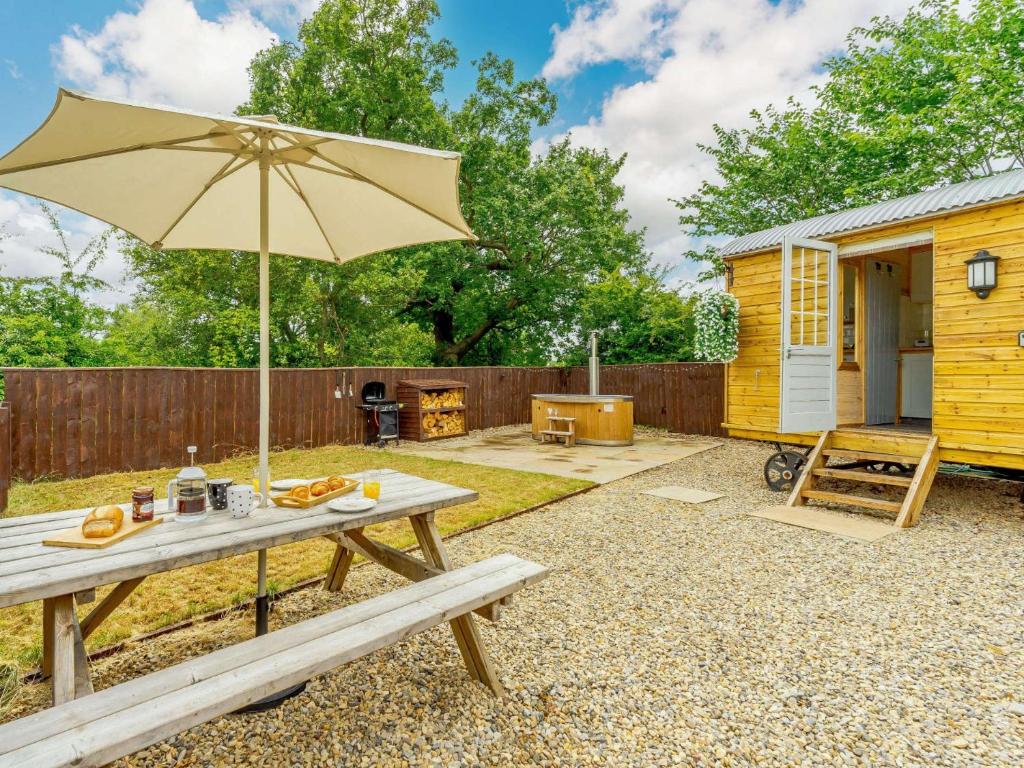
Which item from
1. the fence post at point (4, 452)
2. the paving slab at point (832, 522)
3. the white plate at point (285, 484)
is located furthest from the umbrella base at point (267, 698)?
the paving slab at point (832, 522)

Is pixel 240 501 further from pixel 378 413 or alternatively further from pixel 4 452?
pixel 378 413

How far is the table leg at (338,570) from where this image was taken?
9.47ft

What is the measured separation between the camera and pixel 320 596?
288 centimetres

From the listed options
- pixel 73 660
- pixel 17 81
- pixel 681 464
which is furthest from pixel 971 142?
pixel 17 81

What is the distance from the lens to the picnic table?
4.77ft

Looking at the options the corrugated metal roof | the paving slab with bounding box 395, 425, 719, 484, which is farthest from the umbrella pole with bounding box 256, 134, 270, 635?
the corrugated metal roof

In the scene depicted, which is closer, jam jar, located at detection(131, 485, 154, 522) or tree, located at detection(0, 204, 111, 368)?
jam jar, located at detection(131, 485, 154, 522)

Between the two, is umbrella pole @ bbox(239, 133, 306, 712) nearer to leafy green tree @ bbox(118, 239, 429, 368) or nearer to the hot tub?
the hot tub

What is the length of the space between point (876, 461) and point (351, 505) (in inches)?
192

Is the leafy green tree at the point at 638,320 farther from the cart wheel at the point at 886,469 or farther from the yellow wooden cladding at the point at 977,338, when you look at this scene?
the yellow wooden cladding at the point at 977,338

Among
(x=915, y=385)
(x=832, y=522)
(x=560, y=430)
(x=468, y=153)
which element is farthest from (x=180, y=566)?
(x=468, y=153)

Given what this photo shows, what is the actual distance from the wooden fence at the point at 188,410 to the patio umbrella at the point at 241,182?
2.95 metres

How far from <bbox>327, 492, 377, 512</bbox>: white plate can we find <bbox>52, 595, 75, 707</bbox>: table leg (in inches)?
32.3

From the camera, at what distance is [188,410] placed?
6754 mm
